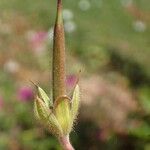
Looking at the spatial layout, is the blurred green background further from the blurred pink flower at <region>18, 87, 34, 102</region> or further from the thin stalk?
the thin stalk

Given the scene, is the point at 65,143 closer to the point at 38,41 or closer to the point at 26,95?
the point at 26,95

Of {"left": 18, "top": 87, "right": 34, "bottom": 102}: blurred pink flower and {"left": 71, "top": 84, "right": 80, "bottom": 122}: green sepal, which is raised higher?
{"left": 71, "top": 84, "right": 80, "bottom": 122}: green sepal

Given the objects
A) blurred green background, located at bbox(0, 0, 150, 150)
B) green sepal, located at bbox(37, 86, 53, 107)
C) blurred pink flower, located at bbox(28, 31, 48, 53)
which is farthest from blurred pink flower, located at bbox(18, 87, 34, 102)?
green sepal, located at bbox(37, 86, 53, 107)

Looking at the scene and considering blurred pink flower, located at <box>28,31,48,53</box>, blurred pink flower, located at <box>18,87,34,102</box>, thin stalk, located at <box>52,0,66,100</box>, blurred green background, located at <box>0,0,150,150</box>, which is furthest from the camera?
blurred pink flower, located at <box>28,31,48,53</box>

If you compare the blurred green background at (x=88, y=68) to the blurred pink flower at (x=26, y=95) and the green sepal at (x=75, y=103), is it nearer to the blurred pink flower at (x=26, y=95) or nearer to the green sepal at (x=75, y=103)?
the blurred pink flower at (x=26, y=95)

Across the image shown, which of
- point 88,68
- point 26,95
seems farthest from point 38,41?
point 26,95

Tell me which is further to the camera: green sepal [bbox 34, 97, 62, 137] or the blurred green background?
the blurred green background

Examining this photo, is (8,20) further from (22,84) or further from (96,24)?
(22,84)
